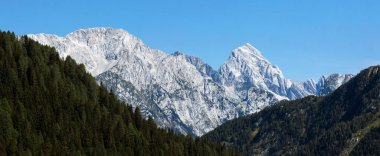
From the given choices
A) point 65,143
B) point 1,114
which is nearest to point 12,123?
point 1,114

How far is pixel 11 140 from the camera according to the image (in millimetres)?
180875

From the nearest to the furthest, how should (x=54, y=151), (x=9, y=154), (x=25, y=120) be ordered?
1. (x=9, y=154)
2. (x=54, y=151)
3. (x=25, y=120)

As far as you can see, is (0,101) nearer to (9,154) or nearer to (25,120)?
(25,120)

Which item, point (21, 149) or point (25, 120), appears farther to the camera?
point (25, 120)

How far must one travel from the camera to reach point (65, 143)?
651 ft

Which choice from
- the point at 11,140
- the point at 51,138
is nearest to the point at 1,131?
the point at 11,140

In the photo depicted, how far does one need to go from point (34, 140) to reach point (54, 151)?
997cm

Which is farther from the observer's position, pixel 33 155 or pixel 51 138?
pixel 51 138

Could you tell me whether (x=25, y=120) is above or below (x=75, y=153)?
above

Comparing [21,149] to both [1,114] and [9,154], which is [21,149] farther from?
[1,114]

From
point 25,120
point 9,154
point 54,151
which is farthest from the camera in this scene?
point 25,120

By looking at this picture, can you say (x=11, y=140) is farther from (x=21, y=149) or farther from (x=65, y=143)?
(x=65, y=143)

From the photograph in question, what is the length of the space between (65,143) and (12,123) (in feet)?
57.4

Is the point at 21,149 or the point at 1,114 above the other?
the point at 1,114
